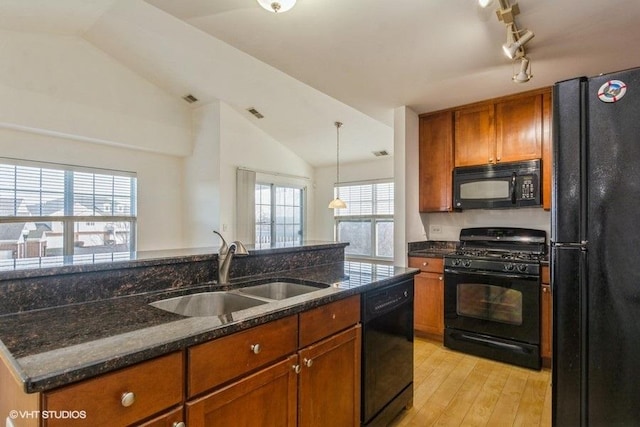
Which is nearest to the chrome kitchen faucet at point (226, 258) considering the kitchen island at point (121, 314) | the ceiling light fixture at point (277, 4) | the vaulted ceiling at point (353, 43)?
the kitchen island at point (121, 314)

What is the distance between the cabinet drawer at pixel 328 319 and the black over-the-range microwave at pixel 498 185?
2.24 m

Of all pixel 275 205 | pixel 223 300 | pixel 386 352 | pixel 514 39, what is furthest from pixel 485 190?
pixel 275 205

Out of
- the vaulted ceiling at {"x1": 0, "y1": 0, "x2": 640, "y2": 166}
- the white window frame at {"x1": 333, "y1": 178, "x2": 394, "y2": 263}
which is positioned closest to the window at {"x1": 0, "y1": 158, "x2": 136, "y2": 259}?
the vaulted ceiling at {"x1": 0, "y1": 0, "x2": 640, "y2": 166}

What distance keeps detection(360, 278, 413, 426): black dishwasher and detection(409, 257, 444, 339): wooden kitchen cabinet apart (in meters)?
1.28

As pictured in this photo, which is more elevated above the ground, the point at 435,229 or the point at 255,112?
the point at 255,112

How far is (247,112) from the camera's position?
18.0ft

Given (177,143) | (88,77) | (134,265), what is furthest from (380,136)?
(134,265)

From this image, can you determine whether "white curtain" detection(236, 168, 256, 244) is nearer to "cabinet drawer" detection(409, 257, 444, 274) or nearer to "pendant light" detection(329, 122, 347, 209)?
"pendant light" detection(329, 122, 347, 209)

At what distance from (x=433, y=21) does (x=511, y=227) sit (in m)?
2.31

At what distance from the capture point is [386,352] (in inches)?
76.5

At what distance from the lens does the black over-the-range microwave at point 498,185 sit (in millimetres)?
3156

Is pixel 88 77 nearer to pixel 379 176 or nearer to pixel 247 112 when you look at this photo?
pixel 247 112

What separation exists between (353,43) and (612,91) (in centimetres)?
160

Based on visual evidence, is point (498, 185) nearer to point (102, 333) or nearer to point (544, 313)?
point (544, 313)
